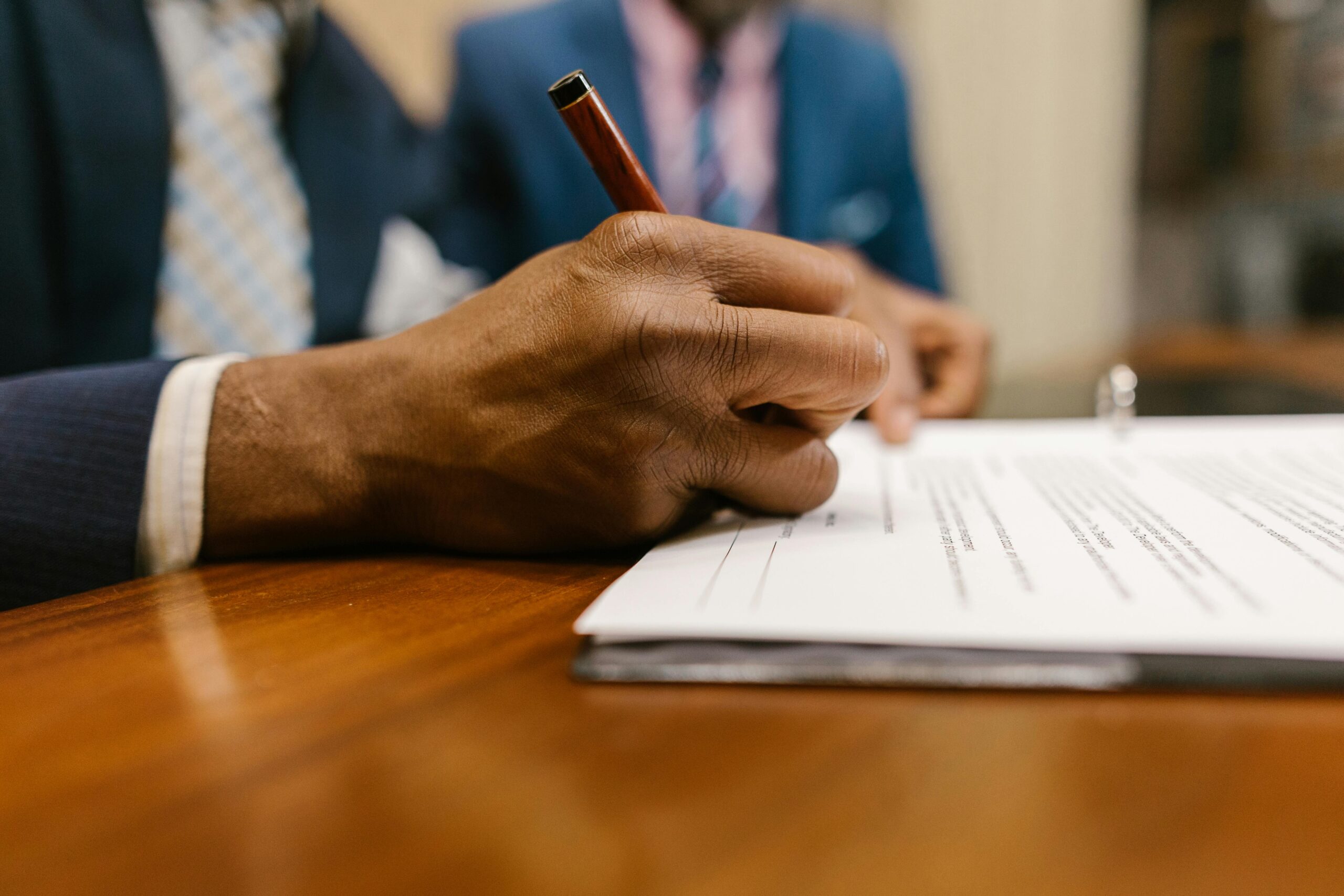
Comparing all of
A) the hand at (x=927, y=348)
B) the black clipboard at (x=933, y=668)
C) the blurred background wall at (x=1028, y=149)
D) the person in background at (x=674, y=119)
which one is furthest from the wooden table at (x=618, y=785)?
the blurred background wall at (x=1028, y=149)

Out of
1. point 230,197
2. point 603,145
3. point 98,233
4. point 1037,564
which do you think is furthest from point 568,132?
point 1037,564

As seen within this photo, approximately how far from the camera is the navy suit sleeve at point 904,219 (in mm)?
1241

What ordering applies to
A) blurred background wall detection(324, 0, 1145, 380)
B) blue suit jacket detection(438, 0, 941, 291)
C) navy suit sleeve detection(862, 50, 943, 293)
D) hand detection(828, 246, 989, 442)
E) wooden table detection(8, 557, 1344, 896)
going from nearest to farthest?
1. wooden table detection(8, 557, 1344, 896)
2. hand detection(828, 246, 989, 442)
3. blue suit jacket detection(438, 0, 941, 291)
4. navy suit sleeve detection(862, 50, 943, 293)
5. blurred background wall detection(324, 0, 1145, 380)

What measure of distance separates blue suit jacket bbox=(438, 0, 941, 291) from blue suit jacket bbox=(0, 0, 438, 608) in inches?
5.3

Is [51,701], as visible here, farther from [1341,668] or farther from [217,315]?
[217,315]

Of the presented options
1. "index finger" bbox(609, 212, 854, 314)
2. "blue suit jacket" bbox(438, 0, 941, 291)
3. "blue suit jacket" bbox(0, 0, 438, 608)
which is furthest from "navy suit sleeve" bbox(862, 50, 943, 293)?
"index finger" bbox(609, 212, 854, 314)

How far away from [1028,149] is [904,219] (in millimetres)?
1088

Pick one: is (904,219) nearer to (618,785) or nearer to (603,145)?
(603,145)

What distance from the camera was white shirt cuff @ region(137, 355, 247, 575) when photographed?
33 cm

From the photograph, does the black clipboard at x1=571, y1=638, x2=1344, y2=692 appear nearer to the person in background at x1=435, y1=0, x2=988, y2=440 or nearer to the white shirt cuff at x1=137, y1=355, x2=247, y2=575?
the white shirt cuff at x1=137, y1=355, x2=247, y2=575

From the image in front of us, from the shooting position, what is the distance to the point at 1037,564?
25 cm

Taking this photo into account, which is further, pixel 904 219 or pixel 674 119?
pixel 904 219

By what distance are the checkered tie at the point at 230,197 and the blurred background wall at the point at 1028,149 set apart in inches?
67.5

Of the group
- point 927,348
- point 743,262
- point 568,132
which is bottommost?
point 927,348
